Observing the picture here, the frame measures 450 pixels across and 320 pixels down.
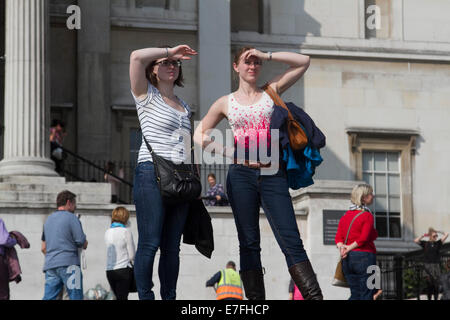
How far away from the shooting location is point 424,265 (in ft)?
76.8

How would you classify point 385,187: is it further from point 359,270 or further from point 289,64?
point 289,64

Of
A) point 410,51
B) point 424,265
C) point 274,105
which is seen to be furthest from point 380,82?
point 274,105

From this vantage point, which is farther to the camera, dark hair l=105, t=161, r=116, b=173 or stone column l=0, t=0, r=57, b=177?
dark hair l=105, t=161, r=116, b=173

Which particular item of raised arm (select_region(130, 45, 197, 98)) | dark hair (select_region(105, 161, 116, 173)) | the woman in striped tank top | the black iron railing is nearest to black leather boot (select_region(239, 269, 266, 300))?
the woman in striped tank top

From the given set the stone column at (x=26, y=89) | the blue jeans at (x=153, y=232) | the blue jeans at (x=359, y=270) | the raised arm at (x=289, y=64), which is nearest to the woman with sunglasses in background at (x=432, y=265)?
the stone column at (x=26, y=89)

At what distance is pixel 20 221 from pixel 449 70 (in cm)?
1613

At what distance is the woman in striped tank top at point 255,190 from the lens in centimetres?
897

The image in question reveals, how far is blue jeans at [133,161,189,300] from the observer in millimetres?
9016

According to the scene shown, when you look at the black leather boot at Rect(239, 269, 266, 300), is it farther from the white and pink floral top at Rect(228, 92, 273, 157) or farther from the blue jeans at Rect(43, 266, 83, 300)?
the blue jeans at Rect(43, 266, 83, 300)

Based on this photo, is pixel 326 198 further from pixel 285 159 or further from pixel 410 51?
pixel 285 159

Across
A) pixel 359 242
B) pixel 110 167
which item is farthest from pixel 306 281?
pixel 110 167

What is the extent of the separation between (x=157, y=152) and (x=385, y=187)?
23.7 m

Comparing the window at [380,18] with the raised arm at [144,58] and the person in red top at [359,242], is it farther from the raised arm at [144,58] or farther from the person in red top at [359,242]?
the raised arm at [144,58]

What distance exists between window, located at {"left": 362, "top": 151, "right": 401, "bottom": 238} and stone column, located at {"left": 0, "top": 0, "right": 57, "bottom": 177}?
37.0 ft
